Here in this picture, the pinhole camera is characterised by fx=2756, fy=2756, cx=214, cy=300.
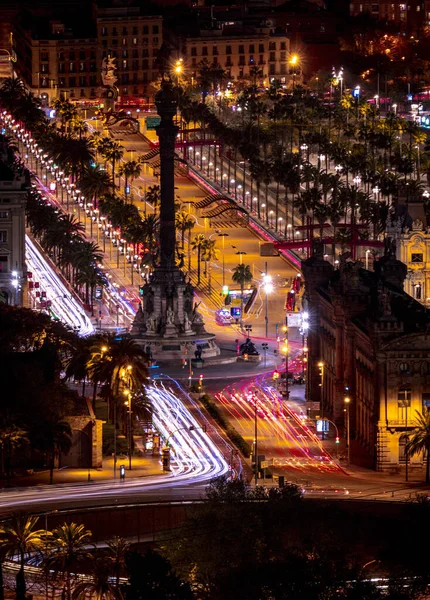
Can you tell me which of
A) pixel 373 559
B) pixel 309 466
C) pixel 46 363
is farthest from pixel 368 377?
pixel 373 559

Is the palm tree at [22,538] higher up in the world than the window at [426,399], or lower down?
lower down

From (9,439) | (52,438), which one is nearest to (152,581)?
(9,439)

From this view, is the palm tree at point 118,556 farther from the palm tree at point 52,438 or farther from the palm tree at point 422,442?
the palm tree at point 422,442

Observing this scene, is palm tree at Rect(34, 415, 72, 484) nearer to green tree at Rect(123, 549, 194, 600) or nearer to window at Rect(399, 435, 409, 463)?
window at Rect(399, 435, 409, 463)

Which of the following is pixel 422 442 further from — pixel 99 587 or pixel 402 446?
pixel 99 587

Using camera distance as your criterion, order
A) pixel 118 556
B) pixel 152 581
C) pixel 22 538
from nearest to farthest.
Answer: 1. pixel 152 581
2. pixel 118 556
3. pixel 22 538

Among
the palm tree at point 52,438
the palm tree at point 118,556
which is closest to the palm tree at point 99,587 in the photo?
the palm tree at point 118,556

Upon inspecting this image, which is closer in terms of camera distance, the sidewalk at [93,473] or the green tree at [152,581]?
the green tree at [152,581]

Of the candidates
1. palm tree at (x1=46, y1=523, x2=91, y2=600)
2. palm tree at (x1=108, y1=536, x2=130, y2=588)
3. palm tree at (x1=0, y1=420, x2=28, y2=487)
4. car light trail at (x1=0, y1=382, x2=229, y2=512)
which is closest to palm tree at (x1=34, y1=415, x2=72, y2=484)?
palm tree at (x1=0, y1=420, x2=28, y2=487)
